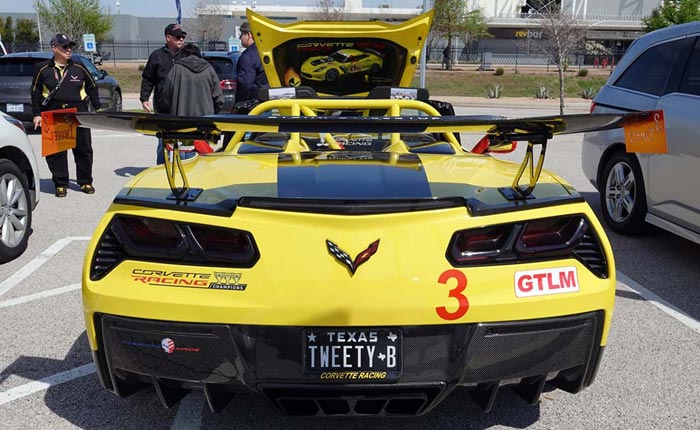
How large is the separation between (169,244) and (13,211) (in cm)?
362

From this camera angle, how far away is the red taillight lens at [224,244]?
7.30 ft

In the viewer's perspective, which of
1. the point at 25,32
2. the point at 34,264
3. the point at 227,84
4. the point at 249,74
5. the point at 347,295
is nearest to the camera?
the point at 347,295

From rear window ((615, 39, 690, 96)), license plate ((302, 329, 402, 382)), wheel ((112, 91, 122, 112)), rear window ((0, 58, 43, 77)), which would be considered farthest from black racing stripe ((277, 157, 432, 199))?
wheel ((112, 91, 122, 112))

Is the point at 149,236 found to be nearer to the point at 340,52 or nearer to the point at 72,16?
the point at 340,52

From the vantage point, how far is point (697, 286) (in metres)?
4.64

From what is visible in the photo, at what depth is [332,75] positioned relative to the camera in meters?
6.50

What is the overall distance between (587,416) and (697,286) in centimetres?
238

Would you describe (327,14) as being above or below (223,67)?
above

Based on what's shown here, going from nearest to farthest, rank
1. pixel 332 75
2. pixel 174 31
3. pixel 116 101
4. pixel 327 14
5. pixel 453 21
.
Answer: pixel 332 75 < pixel 174 31 < pixel 116 101 < pixel 453 21 < pixel 327 14

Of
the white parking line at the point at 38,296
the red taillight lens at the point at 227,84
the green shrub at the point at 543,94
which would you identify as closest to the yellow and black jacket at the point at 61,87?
the white parking line at the point at 38,296

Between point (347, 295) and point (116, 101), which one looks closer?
point (347, 295)

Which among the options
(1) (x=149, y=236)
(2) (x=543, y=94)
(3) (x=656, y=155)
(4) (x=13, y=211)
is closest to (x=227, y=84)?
(4) (x=13, y=211)

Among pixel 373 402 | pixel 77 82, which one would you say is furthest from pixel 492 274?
pixel 77 82

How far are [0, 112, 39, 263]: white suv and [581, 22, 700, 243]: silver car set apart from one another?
519cm
